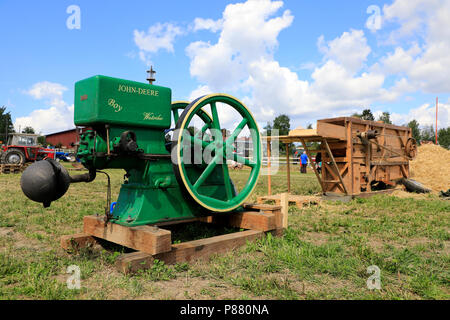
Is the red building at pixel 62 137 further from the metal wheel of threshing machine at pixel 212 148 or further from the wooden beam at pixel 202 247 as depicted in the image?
the wooden beam at pixel 202 247

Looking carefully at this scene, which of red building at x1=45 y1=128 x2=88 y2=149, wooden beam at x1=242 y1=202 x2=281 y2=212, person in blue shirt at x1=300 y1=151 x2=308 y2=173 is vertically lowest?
wooden beam at x1=242 y1=202 x2=281 y2=212

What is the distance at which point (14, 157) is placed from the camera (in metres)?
17.4

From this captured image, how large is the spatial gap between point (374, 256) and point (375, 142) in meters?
6.28

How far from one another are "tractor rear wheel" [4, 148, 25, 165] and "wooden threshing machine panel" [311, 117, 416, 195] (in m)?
16.2

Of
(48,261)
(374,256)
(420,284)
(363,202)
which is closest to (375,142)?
(363,202)

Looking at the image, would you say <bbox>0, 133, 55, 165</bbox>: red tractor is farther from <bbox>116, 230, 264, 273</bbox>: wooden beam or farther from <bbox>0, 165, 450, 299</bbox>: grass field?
<bbox>116, 230, 264, 273</bbox>: wooden beam

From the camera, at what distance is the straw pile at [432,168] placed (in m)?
10.3

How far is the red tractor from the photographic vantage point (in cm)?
1727

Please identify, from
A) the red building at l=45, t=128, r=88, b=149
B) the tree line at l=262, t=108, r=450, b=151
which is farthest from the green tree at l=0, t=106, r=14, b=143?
the tree line at l=262, t=108, r=450, b=151

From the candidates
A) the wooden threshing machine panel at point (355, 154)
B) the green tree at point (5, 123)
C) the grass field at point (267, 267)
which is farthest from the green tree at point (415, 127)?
the green tree at point (5, 123)

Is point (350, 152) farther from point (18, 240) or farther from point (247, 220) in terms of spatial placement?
point (18, 240)

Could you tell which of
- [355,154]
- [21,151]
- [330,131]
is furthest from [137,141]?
[21,151]

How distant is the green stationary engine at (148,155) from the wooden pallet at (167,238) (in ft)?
0.63
